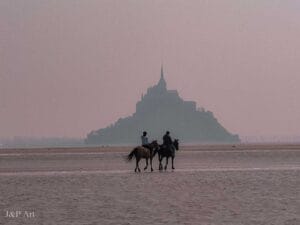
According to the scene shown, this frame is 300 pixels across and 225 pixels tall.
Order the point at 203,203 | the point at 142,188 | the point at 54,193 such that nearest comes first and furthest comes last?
the point at 203,203
the point at 54,193
the point at 142,188

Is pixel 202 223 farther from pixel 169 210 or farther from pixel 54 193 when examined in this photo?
pixel 54 193

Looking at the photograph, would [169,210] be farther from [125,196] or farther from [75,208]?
[125,196]

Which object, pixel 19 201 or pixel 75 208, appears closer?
pixel 75 208

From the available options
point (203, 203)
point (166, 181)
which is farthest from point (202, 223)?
point (166, 181)

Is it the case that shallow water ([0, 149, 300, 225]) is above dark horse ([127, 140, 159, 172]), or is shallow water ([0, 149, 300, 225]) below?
below

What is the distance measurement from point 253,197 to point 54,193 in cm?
670

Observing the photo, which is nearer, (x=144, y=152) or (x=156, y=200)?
(x=156, y=200)

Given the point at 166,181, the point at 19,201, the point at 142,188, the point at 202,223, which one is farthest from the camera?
the point at 166,181

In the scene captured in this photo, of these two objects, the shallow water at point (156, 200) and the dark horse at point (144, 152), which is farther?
the dark horse at point (144, 152)

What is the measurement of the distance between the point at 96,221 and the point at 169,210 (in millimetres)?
2533

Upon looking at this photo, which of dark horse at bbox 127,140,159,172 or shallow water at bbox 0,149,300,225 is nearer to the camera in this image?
shallow water at bbox 0,149,300,225

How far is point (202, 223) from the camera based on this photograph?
13.7 metres

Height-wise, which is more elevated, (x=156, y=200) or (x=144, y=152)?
(x=144, y=152)

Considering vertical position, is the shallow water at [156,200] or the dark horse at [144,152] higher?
the dark horse at [144,152]
